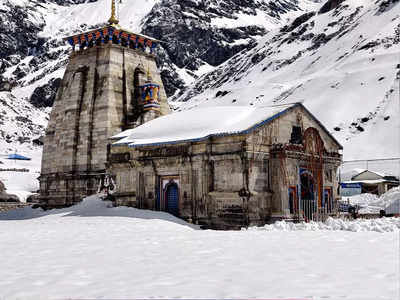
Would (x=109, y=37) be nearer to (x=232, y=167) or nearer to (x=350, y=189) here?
(x=232, y=167)

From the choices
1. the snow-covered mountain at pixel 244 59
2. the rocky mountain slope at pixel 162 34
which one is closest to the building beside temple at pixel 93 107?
the snow-covered mountain at pixel 244 59

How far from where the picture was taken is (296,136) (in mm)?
22594

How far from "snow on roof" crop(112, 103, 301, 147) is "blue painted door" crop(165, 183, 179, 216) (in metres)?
2.23

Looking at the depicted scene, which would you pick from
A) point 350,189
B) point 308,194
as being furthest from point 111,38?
point 350,189

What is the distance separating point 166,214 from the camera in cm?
2155

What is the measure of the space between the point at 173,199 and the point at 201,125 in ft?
12.3

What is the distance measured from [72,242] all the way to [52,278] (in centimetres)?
556

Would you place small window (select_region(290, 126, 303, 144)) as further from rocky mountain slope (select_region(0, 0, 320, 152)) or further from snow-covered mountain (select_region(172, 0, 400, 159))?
rocky mountain slope (select_region(0, 0, 320, 152))

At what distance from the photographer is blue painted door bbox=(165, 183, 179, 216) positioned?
22.5 m

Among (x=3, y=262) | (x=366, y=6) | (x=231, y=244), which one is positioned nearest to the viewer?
(x=3, y=262)

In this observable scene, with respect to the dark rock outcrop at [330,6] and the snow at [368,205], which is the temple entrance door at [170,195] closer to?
the snow at [368,205]

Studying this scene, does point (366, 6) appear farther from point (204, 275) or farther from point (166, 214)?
point (204, 275)

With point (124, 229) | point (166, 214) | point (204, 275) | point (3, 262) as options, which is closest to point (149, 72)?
point (166, 214)

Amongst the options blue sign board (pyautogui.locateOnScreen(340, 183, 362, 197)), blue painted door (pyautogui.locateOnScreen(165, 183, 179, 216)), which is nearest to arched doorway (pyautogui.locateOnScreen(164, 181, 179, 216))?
blue painted door (pyautogui.locateOnScreen(165, 183, 179, 216))
